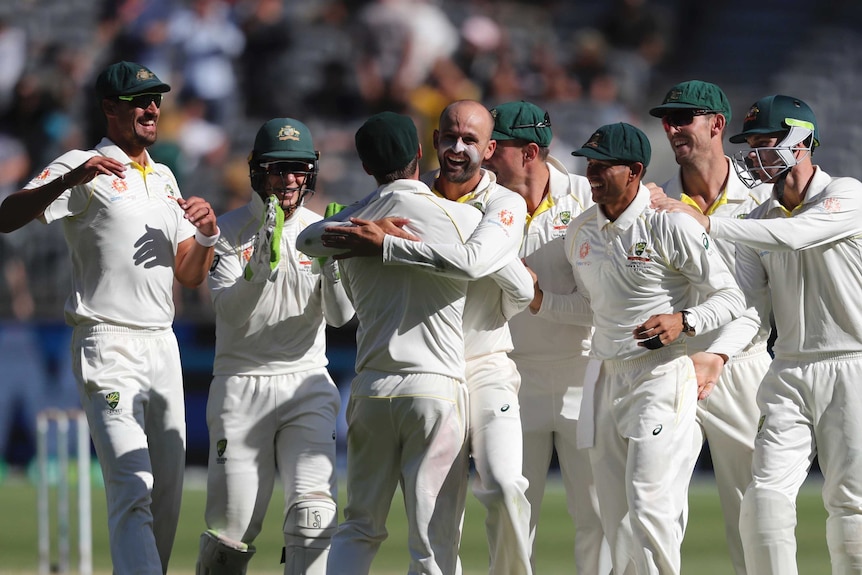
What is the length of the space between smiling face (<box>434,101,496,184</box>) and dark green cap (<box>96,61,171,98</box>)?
1.24 metres

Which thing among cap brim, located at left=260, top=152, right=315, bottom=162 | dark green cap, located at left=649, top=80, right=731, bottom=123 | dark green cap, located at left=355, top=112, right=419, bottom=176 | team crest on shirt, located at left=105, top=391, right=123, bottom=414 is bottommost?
team crest on shirt, located at left=105, top=391, right=123, bottom=414

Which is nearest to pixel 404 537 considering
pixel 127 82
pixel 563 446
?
pixel 563 446

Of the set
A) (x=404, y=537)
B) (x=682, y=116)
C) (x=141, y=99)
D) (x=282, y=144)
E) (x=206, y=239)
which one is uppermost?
(x=141, y=99)

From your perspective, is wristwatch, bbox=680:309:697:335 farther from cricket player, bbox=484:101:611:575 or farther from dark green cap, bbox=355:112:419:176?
dark green cap, bbox=355:112:419:176

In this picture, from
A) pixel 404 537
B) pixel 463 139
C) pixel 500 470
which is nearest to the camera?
pixel 500 470

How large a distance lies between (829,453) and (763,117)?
145cm

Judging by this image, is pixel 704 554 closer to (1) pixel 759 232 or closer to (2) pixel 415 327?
(1) pixel 759 232

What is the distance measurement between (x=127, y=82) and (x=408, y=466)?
6.83 feet

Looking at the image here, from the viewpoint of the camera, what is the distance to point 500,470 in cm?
520

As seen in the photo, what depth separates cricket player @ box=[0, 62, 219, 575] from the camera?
5.56 m

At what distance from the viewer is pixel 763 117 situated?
5.84 metres

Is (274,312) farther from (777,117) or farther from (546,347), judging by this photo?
(777,117)

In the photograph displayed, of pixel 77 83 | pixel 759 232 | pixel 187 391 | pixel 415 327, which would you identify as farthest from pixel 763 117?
pixel 77 83

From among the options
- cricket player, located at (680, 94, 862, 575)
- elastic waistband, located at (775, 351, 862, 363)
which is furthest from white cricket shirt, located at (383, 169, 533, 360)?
elastic waistband, located at (775, 351, 862, 363)
